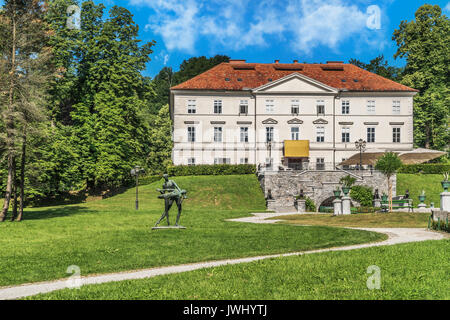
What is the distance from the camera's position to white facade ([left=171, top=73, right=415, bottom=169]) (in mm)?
53938

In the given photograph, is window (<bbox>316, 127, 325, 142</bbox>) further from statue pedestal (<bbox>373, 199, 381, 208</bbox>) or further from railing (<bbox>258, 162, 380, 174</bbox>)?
statue pedestal (<bbox>373, 199, 381, 208</bbox>)

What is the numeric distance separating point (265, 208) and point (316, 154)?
1906 cm

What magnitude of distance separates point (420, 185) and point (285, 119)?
1835cm

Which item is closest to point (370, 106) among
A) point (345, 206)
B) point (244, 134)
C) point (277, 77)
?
point (277, 77)

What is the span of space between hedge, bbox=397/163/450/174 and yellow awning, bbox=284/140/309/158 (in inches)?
456

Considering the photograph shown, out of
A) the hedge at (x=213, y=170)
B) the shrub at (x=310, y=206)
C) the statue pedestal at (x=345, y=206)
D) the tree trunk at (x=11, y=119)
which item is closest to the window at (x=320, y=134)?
the hedge at (x=213, y=170)

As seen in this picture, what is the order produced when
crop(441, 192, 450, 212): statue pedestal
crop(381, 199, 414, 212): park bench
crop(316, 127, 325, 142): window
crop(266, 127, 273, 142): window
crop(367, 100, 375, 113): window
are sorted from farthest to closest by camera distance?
crop(367, 100, 375, 113): window < crop(316, 127, 325, 142): window < crop(266, 127, 273, 142): window < crop(381, 199, 414, 212): park bench < crop(441, 192, 450, 212): statue pedestal

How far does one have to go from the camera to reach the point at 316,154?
179 feet

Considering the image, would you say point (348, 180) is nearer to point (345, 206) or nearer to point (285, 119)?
point (345, 206)

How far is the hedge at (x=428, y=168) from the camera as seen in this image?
47531 millimetres

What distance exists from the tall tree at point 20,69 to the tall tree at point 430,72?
163ft

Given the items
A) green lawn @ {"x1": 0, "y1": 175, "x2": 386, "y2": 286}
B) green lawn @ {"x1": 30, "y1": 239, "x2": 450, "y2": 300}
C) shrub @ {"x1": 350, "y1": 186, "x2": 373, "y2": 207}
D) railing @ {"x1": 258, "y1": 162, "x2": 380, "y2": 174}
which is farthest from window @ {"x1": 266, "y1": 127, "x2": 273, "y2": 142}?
green lawn @ {"x1": 30, "y1": 239, "x2": 450, "y2": 300}
